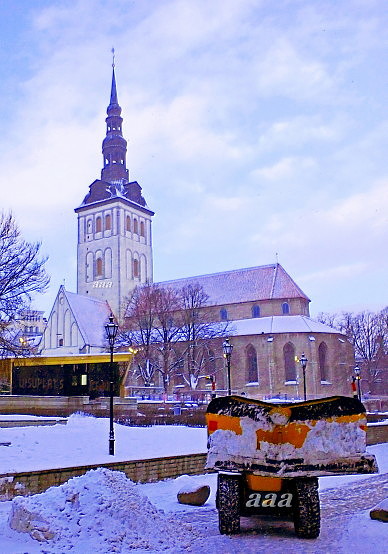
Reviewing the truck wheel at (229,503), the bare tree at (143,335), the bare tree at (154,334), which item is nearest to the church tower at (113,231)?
the bare tree at (143,335)

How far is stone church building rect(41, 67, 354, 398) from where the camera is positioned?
2301 inches

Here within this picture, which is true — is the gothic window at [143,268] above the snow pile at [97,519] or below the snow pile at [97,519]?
above

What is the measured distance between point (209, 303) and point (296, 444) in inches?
2377

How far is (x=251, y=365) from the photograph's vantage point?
6003cm

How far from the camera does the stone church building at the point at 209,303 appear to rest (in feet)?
192

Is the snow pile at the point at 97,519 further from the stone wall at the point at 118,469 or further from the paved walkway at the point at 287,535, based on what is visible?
the stone wall at the point at 118,469

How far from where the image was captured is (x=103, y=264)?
256 feet

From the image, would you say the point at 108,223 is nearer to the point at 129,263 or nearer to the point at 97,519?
the point at 129,263

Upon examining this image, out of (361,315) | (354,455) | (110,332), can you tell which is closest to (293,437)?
(354,455)

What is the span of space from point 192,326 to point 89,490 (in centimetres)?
5021

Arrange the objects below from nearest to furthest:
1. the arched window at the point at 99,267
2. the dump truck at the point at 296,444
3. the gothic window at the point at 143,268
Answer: the dump truck at the point at 296,444 → the arched window at the point at 99,267 → the gothic window at the point at 143,268

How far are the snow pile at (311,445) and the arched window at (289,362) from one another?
166 ft

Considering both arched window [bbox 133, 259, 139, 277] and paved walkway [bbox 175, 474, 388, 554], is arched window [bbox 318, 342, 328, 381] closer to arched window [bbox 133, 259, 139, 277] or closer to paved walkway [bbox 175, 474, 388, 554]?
arched window [bbox 133, 259, 139, 277]

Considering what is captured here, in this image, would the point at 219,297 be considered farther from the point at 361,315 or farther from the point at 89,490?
the point at 89,490
